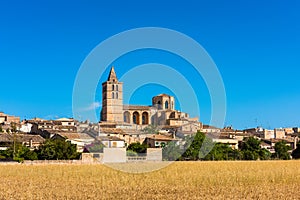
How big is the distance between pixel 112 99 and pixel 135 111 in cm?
1288

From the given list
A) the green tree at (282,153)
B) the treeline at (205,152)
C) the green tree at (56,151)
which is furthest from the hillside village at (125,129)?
the green tree at (282,153)

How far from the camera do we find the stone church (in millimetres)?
141375

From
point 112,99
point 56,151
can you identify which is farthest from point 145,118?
point 56,151

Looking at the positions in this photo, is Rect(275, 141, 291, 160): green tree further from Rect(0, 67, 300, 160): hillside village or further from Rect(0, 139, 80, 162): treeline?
Rect(0, 139, 80, 162): treeline

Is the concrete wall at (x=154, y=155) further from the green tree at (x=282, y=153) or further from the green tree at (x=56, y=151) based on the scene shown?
the green tree at (x=282, y=153)

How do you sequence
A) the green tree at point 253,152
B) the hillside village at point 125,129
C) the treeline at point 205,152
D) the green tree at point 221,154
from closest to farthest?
the treeline at point 205,152
the green tree at point 221,154
the green tree at point 253,152
the hillside village at point 125,129

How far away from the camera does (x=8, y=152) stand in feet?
191

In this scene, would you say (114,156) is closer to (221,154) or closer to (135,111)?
(221,154)

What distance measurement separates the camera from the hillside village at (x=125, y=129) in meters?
82.5

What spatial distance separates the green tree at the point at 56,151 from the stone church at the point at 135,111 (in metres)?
67.0

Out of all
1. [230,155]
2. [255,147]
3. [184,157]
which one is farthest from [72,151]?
[255,147]

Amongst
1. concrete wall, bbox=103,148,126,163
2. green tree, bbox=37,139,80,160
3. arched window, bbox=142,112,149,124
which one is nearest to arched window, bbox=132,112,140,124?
arched window, bbox=142,112,149,124

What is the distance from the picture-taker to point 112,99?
6181 inches

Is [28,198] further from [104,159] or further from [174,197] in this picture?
[104,159]
